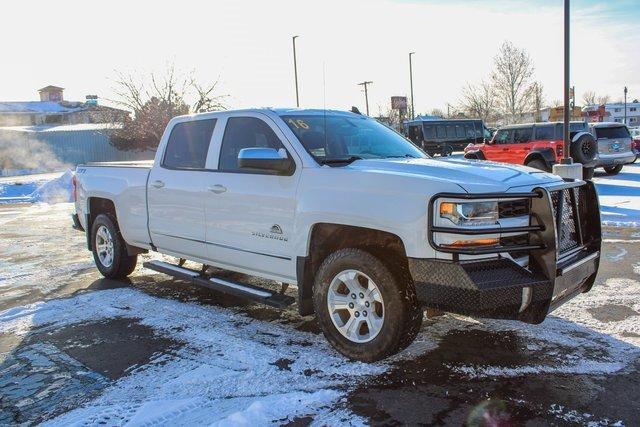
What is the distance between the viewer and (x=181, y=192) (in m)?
5.57

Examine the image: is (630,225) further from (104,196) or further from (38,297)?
(38,297)

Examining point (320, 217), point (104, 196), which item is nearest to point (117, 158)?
point (104, 196)

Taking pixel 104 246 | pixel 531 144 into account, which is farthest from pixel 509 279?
pixel 531 144

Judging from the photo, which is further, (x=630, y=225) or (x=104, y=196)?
(x=630, y=225)

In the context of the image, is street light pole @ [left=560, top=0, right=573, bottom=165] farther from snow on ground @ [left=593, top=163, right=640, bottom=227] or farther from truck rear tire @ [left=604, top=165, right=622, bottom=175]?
truck rear tire @ [left=604, top=165, right=622, bottom=175]

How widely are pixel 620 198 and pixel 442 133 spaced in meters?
24.7

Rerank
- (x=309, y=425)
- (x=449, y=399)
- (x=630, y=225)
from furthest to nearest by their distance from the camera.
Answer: (x=630, y=225) → (x=449, y=399) → (x=309, y=425)

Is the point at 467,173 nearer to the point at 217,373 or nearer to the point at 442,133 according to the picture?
the point at 217,373

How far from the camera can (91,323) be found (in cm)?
528

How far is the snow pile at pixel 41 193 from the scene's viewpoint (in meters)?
19.0

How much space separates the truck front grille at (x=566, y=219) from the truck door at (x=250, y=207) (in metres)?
1.91

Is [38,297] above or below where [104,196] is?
below

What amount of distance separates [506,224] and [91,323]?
12.5 ft

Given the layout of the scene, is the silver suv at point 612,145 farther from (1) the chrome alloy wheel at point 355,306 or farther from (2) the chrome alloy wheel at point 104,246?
(1) the chrome alloy wheel at point 355,306
